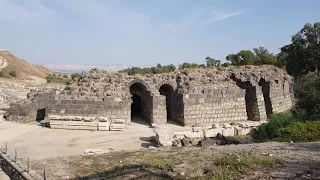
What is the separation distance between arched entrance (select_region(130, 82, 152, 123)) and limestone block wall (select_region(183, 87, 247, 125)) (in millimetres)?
2110

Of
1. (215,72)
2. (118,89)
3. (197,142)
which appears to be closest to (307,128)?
(197,142)

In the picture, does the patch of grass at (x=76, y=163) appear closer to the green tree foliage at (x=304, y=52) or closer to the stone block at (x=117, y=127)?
the stone block at (x=117, y=127)

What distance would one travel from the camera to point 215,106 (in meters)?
19.3

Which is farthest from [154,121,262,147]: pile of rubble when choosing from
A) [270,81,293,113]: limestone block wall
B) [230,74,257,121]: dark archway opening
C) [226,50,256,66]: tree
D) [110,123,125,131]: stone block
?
[226,50,256,66]: tree

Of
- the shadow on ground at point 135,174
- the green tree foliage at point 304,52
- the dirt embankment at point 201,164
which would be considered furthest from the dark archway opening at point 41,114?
the green tree foliage at point 304,52

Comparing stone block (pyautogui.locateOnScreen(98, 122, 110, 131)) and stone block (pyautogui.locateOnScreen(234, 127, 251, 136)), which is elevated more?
stone block (pyautogui.locateOnScreen(98, 122, 110, 131))

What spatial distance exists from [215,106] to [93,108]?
674 centimetres

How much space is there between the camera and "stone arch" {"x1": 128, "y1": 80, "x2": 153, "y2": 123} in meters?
18.9

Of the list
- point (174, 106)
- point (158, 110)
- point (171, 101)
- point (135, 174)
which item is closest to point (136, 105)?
point (171, 101)

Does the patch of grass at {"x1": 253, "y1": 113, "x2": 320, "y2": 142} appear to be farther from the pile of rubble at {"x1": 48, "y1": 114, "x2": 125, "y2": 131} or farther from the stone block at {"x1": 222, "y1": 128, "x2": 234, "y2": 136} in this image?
the pile of rubble at {"x1": 48, "y1": 114, "x2": 125, "y2": 131}

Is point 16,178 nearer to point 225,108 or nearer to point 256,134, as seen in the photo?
point 256,134

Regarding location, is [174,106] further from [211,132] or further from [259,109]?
[259,109]

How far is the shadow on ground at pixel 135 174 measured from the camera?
7160mm

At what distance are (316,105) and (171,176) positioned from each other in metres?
10.2
